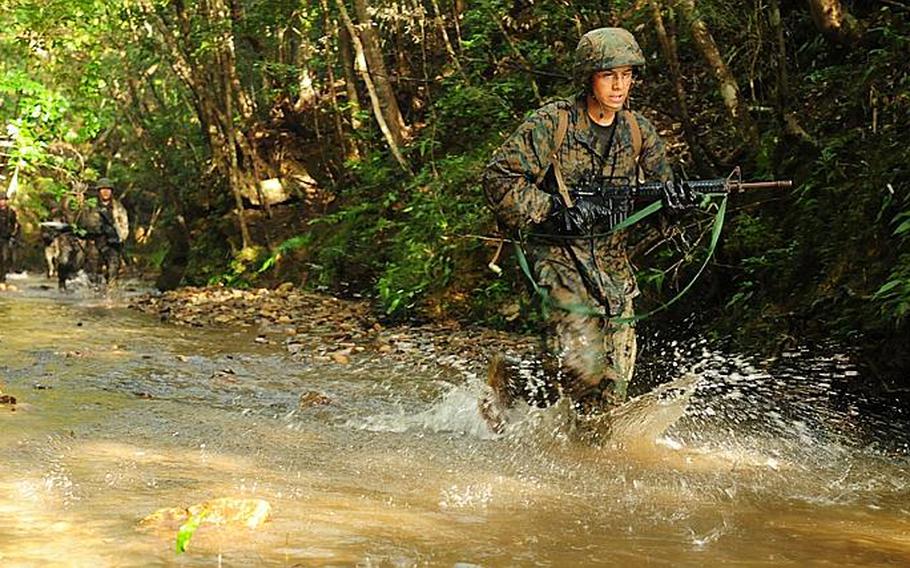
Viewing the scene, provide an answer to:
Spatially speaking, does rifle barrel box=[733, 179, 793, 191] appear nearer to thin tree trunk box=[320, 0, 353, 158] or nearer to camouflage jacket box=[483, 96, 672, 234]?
camouflage jacket box=[483, 96, 672, 234]

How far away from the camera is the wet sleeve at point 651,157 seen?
6.03 meters

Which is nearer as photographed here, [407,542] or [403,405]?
[407,542]


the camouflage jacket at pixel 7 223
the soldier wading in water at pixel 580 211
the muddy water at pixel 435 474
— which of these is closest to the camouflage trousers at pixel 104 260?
the camouflage jacket at pixel 7 223

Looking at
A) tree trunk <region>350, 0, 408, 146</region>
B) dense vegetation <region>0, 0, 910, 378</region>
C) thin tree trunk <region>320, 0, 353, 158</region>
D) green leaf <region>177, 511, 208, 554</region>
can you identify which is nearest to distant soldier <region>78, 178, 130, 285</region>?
dense vegetation <region>0, 0, 910, 378</region>

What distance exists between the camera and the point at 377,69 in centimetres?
1662

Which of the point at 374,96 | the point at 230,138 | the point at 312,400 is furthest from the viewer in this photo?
the point at 230,138

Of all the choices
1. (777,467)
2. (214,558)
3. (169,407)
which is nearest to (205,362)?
(169,407)

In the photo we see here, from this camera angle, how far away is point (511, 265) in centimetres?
1158

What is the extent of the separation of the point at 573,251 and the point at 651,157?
2.40ft

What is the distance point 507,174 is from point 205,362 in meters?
4.80

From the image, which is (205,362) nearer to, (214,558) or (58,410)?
(58,410)

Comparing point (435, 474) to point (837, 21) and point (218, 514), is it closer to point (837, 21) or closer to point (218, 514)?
point (218, 514)

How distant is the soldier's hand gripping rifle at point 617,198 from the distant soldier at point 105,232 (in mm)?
15234

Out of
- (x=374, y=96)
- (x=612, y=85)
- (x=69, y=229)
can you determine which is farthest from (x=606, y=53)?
(x=69, y=229)
